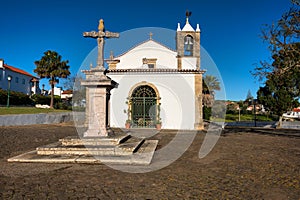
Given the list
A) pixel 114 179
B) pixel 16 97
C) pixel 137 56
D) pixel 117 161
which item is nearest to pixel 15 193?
pixel 114 179

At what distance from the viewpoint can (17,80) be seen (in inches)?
1720

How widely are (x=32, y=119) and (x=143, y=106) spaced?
9532mm

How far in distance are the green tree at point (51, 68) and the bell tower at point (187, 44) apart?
21539 mm

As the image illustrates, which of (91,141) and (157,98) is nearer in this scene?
(91,141)

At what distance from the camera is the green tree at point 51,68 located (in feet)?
106

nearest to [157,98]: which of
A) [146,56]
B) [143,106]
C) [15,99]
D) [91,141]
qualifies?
[143,106]

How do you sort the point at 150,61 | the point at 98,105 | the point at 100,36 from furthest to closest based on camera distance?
1. the point at 150,61
2. the point at 100,36
3. the point at 98,105

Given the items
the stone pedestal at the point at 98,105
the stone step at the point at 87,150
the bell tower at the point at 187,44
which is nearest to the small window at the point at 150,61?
the bell tower at the point at 187,44

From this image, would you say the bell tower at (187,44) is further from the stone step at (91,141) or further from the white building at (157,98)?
the stone step at (91,141)

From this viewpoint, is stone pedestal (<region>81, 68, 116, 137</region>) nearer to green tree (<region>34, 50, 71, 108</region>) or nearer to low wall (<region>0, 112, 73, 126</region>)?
low wall (<region>0, 112, 73, 126</region>)

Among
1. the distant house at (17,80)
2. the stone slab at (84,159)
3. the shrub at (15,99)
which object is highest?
the distant house at (17,80)

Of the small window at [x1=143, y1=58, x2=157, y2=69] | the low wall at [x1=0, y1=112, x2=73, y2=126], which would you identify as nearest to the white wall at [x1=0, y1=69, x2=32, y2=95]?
the low wall at [x1=0, y1=112, x2=73, y2=126]

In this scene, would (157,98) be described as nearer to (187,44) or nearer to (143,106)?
(143,106)

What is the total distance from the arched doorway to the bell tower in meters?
4.01
